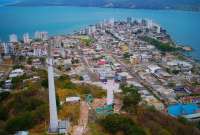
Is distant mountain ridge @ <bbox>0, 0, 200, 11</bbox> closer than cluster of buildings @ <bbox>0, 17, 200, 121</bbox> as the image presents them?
No

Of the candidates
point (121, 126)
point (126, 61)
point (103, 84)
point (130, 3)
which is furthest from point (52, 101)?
point (130, 3)

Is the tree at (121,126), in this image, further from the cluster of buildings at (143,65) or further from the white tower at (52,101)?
the cluster of buildings at (143,65)

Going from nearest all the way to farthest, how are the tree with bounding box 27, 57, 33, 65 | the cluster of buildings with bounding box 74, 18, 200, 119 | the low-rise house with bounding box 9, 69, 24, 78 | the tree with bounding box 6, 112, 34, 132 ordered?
the tree with bounding box 6, 112, 34, 132 → the cluster of buildings with bounding box 74, 18, 200, 119 → the low-rise house with bounding box 9, 69, 24, 78 → the tree with bounding box 27, 57, 33, 65

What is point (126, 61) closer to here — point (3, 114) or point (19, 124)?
point (3, 114)

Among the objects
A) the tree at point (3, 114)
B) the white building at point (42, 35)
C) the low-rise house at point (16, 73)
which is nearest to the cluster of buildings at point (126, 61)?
the white building at point (42, 35)

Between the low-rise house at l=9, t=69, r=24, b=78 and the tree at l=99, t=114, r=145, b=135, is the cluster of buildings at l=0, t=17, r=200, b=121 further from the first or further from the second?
the tree at l=99, t=114, r=145, b=135

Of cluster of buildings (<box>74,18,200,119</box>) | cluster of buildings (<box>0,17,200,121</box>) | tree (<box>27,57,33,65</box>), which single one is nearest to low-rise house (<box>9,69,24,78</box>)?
cluster of buildings (<box>0,17,200,121</box>)
